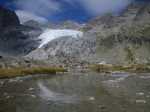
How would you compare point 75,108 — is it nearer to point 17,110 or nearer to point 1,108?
point 17,110

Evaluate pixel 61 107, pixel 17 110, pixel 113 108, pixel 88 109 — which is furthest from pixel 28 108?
pixel 113 108

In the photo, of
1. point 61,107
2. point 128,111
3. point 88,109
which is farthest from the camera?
point 61,107

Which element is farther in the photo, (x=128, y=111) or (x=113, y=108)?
(x=113, y=108)

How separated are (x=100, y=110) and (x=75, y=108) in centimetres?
213

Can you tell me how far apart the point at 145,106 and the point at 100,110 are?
12.2ft

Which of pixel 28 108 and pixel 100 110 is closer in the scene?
pixel 100 110

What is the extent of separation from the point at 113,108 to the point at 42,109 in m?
5.42

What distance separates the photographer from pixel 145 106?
19.3m

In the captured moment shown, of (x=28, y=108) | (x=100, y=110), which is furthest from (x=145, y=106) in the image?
(x=28, y=108)

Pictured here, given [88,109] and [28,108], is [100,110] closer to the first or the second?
[88,109]

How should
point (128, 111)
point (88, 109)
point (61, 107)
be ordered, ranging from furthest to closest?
point (61, 107) → point (88, 109) → point (128, 111)

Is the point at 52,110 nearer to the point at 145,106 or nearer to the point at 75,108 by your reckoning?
the point at 75,108

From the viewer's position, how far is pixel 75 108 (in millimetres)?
19375

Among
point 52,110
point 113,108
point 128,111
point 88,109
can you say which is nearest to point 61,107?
point 52,110
